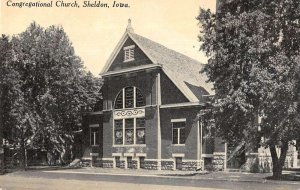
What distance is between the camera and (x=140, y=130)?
1507 inches

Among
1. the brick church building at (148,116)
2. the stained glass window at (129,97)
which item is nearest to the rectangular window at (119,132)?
the brick church building at (148,116)

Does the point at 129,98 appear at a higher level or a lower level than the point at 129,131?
higher

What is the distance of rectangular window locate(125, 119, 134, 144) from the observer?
127 feet

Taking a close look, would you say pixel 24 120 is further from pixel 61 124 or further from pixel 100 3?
pixel 100 3

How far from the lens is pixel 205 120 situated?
1131 inches

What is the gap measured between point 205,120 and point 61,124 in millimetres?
16448

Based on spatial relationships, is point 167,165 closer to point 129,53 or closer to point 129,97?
point 129,97

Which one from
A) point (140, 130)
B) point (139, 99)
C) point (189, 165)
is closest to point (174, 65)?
point (139, 99)

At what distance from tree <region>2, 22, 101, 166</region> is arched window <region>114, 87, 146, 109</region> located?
Answer: 2641 mm

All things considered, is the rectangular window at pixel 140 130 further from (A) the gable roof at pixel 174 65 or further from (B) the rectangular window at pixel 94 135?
(B) the rectangular window at pixel 94 135

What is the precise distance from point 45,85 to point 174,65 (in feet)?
37.3

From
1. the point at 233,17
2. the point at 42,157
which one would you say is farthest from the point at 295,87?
the point at 42,157

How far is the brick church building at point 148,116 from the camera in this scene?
116 ft

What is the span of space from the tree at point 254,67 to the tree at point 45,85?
1425cm
